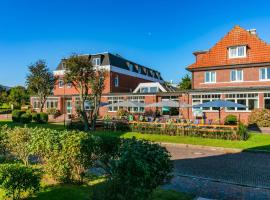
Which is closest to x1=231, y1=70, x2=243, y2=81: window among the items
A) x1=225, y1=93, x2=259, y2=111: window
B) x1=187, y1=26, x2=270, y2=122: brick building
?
x1=187, y1=26, x2=270, y2=122: brick building

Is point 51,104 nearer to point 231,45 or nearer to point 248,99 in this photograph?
point 231,45

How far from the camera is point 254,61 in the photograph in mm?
30406

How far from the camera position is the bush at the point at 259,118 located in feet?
82.3

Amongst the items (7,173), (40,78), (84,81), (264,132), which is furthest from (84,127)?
(40,78)

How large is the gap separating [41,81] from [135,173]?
42.0 metres

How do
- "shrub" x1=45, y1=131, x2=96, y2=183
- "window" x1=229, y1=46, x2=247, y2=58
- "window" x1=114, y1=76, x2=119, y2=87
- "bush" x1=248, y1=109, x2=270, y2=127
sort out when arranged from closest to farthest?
1. "shrub" x1=45, y1=131, x2=96, y2=183
2. "bush" x1=248, y1=109, x2=270, y2=127
3. "window" x1=229, y1=46, x2=247, y2=58
4. "window" x1=114, y1=76, x2=119, y2=87

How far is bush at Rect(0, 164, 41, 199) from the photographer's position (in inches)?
245

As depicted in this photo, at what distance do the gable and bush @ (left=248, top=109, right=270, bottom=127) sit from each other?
281 inches

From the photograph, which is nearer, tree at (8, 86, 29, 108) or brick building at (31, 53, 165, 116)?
brick building at (31, 53, 165, 116)

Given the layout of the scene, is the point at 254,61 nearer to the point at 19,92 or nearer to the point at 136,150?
the point at 136,150

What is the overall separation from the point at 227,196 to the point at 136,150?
382cm

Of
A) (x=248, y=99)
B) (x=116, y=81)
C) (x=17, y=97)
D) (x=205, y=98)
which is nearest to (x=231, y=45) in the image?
(x=205, y=98)

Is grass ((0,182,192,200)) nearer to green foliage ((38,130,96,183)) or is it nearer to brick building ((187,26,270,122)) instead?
green foliage ((38,130,96,183))

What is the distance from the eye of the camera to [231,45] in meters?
32.6
